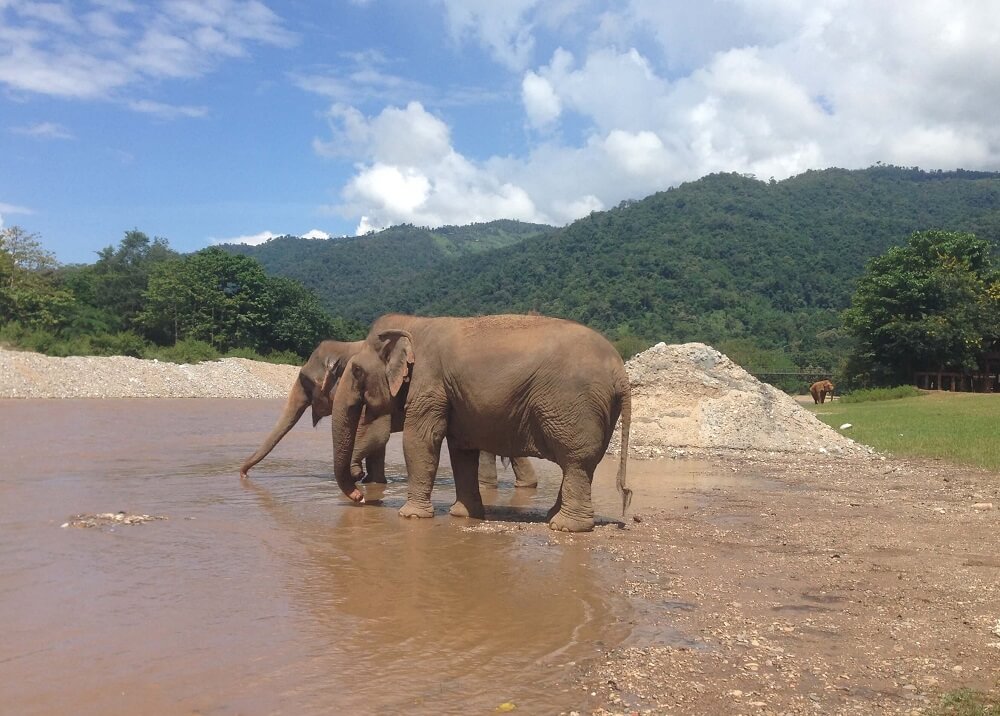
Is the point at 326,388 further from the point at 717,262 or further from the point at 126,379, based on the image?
the point at 717,262

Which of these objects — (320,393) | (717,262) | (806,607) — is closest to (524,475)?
(320,393)

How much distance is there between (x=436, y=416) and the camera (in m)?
10.9

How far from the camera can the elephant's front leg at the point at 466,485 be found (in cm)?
1102

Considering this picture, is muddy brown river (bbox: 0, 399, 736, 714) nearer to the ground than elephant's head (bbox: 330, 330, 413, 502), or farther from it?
nearer to the ground


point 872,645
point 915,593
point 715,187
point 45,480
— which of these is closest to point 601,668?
point 872,645

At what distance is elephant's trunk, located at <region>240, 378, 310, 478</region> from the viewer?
14258 mm

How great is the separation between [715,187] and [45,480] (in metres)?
158

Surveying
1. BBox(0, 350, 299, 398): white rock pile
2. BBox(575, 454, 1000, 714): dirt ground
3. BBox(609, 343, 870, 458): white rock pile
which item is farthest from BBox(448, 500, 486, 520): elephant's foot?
BBox(0, 350, 299, 398): white rock pile

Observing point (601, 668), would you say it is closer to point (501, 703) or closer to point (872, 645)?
point (501, 703)

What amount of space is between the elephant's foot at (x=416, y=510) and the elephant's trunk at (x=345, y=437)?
117 centimetres

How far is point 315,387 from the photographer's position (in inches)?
572

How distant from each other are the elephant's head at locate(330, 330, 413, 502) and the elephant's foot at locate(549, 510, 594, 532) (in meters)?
2.84

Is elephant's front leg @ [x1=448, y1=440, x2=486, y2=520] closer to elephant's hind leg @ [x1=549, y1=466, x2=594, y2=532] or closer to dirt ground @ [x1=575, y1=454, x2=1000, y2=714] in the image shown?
elephant's hind leg @ [x1=549, y1=466, x2=594, y2=532]

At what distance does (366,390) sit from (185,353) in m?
50.3
